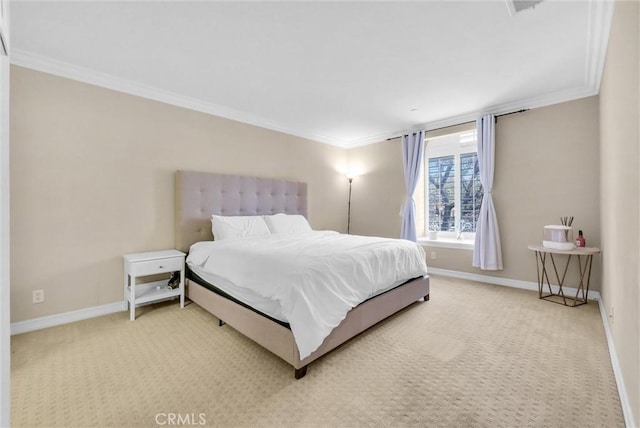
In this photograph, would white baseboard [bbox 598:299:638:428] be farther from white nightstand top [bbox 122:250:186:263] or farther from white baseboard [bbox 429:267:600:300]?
white nightstand top [bbox 122:250:186:263]

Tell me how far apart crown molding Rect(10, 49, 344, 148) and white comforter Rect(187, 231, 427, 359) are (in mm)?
1758

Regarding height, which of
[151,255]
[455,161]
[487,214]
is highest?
[455,161]

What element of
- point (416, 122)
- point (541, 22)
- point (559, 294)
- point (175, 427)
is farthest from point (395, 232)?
point (175, 427)

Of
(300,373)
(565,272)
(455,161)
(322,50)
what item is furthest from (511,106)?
(300,373)

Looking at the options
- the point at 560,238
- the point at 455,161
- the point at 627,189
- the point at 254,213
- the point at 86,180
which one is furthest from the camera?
the point at 455,161

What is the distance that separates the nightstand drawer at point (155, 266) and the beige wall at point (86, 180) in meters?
0.44

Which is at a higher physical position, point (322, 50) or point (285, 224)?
point (322, 50)

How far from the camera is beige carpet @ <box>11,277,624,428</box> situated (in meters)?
1.38

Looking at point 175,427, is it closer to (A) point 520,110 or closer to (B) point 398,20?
(B) point 398,20

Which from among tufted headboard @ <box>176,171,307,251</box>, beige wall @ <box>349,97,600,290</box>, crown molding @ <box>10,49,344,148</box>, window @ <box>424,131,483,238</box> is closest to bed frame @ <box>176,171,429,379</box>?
tufted headboard @ <box>176,171,307,251</box>

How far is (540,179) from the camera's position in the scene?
3.36 metres

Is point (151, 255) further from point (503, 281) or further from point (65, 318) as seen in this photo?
point (503, 281)

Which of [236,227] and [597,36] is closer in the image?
[597,36]

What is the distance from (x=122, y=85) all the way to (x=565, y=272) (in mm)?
5353
